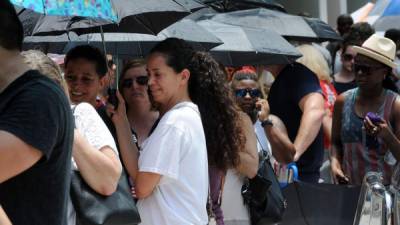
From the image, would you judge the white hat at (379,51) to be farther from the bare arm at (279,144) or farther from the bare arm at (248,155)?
the bare arm at (248,155)

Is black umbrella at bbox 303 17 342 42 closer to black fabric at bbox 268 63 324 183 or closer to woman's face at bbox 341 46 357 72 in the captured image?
woman's face at bbox 341 46 357 72

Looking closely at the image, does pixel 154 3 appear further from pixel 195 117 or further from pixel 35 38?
pixel 35 38

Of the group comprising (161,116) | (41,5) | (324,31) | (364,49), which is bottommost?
(324,31)

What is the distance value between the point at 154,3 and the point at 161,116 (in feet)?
2.06

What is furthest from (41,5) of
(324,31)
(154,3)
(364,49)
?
(324,31)

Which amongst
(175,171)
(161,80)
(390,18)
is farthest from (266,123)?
(390,18)

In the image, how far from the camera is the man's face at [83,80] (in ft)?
15.8

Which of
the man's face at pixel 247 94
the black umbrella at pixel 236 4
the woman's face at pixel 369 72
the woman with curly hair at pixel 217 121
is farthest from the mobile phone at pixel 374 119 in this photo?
the black umbrella at pixel 236 4

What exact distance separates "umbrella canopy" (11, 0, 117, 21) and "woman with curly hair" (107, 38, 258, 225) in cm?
52

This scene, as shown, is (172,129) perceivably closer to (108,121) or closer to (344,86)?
(108,121)

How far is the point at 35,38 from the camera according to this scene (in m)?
6.02

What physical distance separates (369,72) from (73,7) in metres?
2.83

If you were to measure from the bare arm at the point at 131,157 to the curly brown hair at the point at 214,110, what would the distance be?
0.39 m

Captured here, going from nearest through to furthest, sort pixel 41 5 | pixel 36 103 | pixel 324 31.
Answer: pixel 36 103 < pixel 41 5 < pixel 324 31
